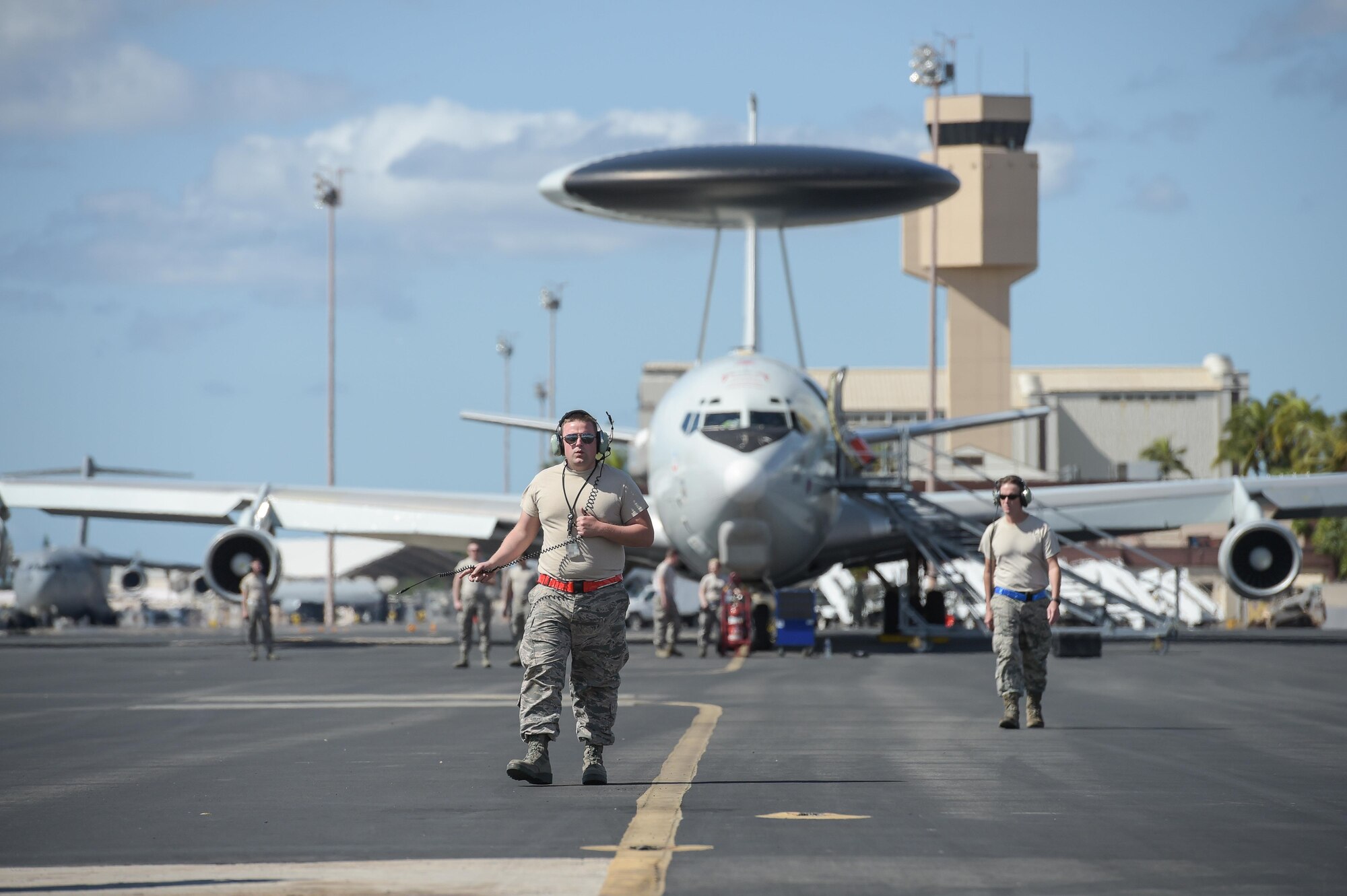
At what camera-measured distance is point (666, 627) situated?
26906 millimetres

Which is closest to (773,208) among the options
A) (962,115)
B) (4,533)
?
(4,533)

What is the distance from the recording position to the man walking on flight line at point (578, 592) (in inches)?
336

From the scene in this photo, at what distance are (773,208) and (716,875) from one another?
47.1 meters

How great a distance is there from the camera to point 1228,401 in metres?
95.4

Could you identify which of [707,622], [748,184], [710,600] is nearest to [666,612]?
[707,622]

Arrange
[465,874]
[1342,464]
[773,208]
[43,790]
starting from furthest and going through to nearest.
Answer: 1. [1342,464]
2. [773,208]
3. [43,790]
4. [465,874]

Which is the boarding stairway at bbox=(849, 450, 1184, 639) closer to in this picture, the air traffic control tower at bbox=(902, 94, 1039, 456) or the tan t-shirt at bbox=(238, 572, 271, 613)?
the tan t-shirt at bbox=(238, 572, 271, 613)

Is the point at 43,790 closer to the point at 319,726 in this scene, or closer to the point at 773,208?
the point at 319,726

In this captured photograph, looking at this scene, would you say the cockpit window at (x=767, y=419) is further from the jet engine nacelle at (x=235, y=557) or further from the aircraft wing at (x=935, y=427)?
the jet engine nacelle at (x=235, y=557)

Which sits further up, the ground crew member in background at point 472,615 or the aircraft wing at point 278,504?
the aircraft wing at point 278,504

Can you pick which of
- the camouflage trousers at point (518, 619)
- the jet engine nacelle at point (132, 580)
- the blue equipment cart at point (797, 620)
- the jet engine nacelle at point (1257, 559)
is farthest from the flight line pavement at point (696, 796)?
the jet engine nacelle at point (132, 580)

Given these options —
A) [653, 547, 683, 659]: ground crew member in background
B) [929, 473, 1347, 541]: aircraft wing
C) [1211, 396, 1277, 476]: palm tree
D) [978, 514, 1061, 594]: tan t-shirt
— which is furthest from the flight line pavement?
[1211, 396, 1277, 476]: palm tree

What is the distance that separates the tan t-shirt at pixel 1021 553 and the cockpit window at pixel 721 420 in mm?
13822

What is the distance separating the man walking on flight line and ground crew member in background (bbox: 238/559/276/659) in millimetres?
19538
